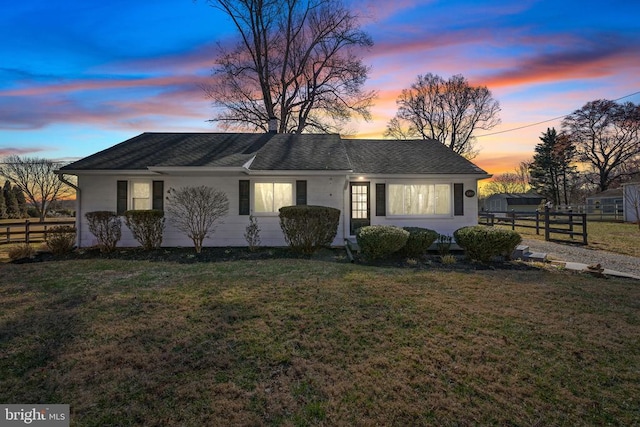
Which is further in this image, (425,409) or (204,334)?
(204,334)

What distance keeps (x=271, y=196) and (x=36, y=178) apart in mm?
36776

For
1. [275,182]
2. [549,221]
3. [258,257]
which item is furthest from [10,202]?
[549,221]

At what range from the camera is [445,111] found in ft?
98.6

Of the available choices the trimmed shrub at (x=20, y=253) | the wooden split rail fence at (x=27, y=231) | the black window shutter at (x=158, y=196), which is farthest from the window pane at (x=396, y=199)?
the wooden split rail fence at (x=27, y=231)

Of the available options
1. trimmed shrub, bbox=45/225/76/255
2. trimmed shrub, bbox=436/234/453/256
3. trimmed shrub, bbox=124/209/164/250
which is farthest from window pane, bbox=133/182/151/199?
trimmed shrub, bbox=436/234/453/256

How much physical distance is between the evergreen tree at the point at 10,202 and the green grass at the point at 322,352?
4073 centimetres

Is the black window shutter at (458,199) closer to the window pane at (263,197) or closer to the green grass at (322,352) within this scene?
the green grass at (322,352)

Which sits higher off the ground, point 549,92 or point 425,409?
point 549,92

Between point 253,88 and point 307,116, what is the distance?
14.3 ft

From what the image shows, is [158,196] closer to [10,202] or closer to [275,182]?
[275,182]

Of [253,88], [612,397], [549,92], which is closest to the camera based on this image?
[612,397]

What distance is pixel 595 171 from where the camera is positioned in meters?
36.3

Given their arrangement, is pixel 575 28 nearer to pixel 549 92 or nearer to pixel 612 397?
pixel 549 92

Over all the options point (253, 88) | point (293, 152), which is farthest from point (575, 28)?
point (253, 88)
